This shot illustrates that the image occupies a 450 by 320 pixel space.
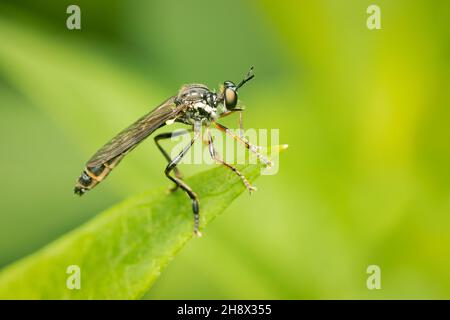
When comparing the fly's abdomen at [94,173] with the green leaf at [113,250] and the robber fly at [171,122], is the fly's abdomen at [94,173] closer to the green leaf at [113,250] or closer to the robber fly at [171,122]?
the robber fly at [171,122]

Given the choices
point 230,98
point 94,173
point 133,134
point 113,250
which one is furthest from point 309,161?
point 113,250

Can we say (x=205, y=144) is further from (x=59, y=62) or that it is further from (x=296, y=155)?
(x=59, y=62)

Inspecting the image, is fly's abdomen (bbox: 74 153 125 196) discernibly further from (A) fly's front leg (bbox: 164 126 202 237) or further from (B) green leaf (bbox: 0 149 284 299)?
(B) green leaf (bbox: 0 149 284 299)

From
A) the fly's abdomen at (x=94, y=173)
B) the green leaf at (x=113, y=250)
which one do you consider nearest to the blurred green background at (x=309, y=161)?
the fly's abdomen at (x=94, y=173)

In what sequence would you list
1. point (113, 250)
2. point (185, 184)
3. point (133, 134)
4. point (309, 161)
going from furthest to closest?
point (133, 134)
point (309, 161)
point (185, 184)
point (113, 250)

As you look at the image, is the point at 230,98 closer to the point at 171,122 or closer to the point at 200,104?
the point at 200,104

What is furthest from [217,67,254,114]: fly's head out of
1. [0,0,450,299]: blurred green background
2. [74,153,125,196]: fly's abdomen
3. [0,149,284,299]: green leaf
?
[0,149,284,299]: green leaf

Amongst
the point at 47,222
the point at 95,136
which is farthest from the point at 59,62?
the point at 47,222
